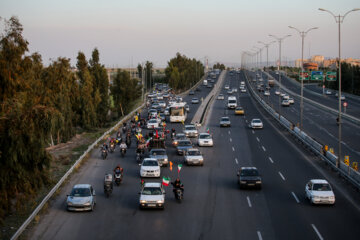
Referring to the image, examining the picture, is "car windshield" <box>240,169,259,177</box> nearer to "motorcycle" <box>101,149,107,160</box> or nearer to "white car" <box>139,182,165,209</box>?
"white car" <box>139,182,165,209</box>

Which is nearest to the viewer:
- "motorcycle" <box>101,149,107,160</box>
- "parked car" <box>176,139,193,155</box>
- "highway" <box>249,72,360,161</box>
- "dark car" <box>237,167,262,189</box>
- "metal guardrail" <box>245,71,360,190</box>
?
"dark car" <box>237,167,262,189</box>

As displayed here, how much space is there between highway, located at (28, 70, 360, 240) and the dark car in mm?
488

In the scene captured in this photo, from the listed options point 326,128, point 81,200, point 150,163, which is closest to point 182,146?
point 150,163

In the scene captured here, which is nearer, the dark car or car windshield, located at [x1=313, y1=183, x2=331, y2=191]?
car windshield, located at [x1=313, y1=183, x2=331, y2=191]

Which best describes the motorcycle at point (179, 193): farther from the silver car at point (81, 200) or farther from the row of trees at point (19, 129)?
the row of trees at point (19, 129)

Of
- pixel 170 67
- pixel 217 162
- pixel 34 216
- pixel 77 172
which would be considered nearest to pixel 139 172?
pixel 77 172

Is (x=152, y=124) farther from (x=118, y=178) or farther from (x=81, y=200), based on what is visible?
(x=81, y=200)

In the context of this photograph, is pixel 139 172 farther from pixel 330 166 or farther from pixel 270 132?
pixel 270 132

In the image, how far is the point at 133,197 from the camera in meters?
27.7

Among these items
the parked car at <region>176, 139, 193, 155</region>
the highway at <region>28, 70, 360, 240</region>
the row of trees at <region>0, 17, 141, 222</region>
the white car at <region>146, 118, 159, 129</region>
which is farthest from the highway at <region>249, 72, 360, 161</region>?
the row of trees at <region>0, 17, 141, 222</region>

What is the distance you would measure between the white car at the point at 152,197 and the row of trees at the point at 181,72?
11114cm

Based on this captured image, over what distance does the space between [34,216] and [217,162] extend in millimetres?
18403

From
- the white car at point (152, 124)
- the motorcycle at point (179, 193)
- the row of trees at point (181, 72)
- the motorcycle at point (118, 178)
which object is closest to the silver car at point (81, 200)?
the motorcycle at point (179, 193)

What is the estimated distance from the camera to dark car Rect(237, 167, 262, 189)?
2889 centimetres
